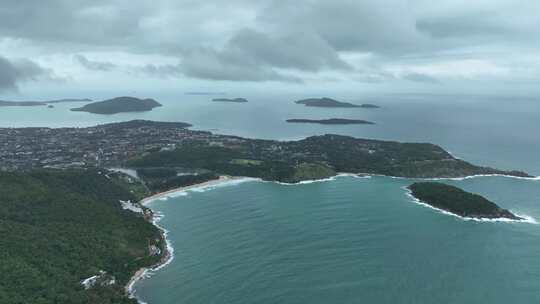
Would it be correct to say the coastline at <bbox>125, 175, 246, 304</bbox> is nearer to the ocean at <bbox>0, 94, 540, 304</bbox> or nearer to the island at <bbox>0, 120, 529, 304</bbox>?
the island at <bbox>0, 120, 529, 304</bbox>

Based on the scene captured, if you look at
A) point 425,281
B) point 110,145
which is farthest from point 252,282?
point 110,145

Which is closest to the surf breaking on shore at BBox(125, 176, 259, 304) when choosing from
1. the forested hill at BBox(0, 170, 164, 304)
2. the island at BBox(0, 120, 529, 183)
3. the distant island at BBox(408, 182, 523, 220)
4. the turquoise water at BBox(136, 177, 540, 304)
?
the forested hill at BBox(0, 170, 164, 304)

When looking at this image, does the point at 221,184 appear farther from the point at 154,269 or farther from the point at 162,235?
the point at 154,269

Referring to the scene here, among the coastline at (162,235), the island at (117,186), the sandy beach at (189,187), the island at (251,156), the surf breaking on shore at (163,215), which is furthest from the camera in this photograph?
the island at (251,156)

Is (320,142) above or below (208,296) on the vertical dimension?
above

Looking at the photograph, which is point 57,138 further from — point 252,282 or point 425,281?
point 425,281

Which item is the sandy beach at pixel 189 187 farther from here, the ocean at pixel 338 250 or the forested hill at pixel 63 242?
the forested hill at pixel 63 242

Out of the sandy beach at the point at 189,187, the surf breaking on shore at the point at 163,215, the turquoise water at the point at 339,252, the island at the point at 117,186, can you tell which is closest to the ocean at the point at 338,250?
the turquoise water at the point at 339,252
